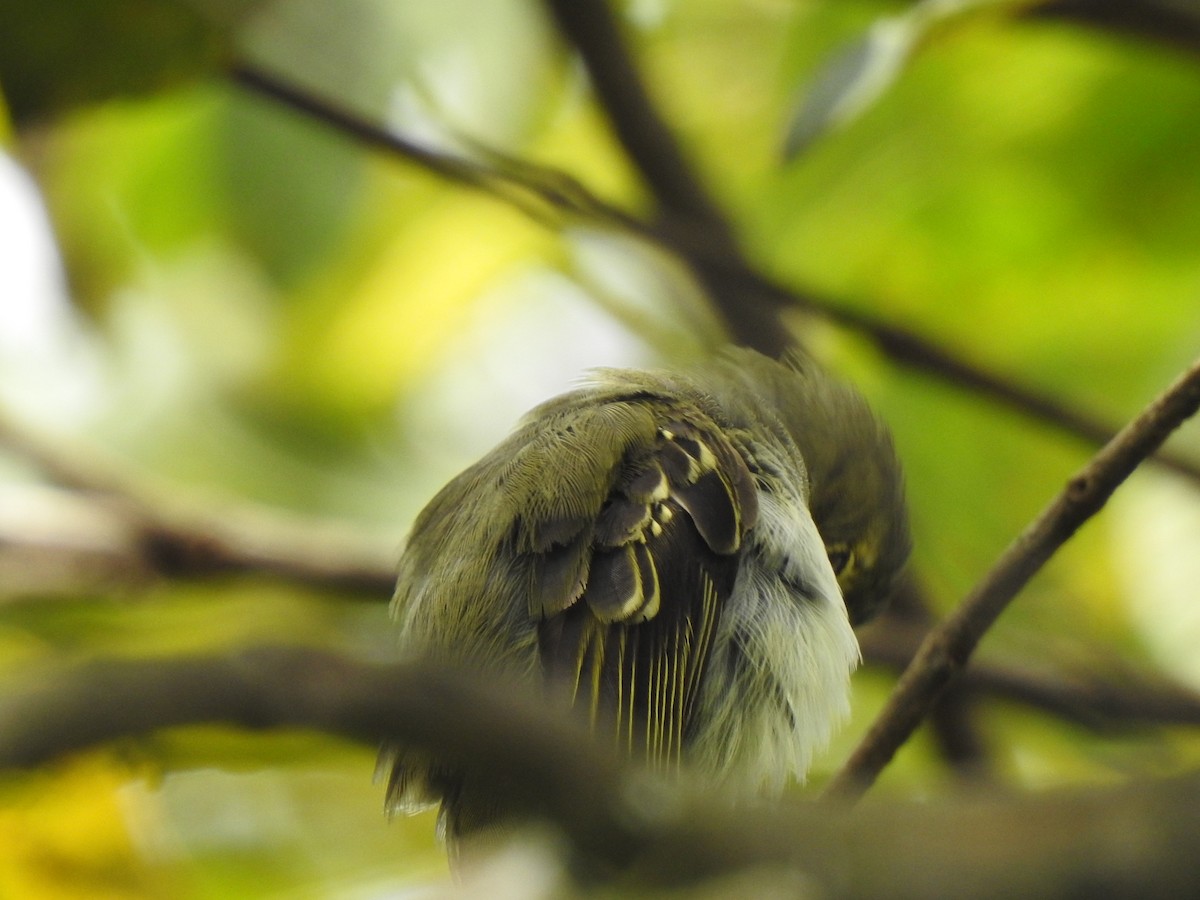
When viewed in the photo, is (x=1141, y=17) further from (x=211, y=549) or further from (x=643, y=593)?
(x=211, y=549)

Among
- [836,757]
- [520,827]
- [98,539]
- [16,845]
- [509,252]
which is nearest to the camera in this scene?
[520,827]

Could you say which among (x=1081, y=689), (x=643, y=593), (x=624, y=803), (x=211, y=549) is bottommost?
(x=624, y=803)

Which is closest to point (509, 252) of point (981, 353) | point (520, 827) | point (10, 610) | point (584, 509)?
point (981, 353)

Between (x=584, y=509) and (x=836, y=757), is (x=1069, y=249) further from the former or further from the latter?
(x=584, y=509)

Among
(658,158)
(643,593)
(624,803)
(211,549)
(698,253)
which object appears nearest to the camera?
(624,803)

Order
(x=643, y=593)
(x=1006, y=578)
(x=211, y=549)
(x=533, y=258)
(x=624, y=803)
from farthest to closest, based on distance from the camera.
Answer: (x=533, y=258)
(x=211, y=549)
(x=643, y=593)
(x=1006, y=578)
(x=624, y=803)

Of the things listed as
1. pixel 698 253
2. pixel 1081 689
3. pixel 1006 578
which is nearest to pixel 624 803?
pixel 1006 578

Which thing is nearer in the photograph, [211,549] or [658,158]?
[211,549]
